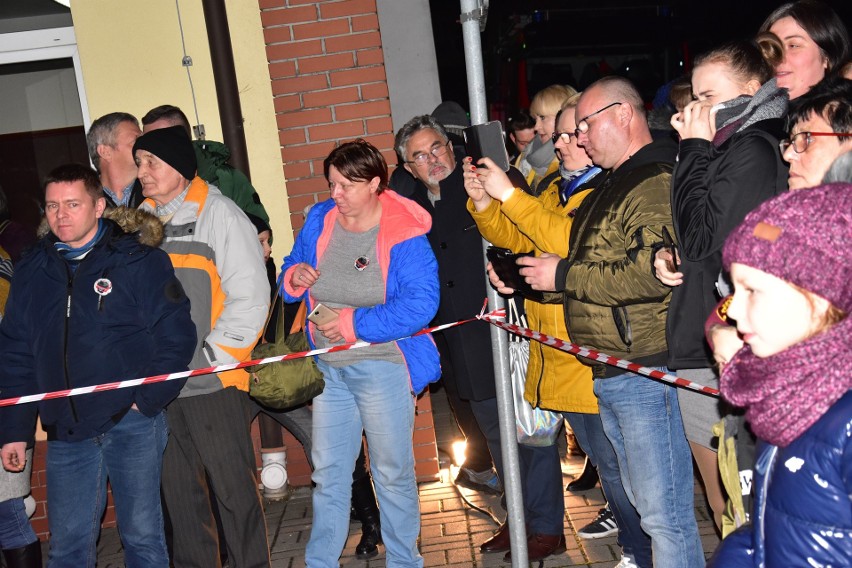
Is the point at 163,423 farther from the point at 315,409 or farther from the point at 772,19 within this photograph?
the point at 772,19

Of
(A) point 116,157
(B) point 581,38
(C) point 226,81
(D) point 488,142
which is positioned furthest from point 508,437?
Answer: (B) point 581,38

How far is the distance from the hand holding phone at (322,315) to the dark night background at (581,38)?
10613mm

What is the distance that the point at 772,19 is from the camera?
4.10m

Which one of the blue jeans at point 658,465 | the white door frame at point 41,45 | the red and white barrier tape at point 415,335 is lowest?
the blue jeans at point 658,465

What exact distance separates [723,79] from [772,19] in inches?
39.5

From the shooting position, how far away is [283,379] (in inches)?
179

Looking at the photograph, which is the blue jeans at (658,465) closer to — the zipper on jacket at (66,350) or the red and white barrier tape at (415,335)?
the red and white barrier tape at (415,335)

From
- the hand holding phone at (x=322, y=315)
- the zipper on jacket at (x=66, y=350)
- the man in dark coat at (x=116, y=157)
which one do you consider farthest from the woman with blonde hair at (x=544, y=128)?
the zipper on jacket at (x=66, y=350)

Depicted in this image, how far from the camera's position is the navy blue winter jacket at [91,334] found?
4.16 metres

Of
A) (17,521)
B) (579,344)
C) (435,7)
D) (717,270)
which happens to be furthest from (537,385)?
(435,7)

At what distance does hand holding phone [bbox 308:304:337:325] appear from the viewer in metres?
4.44

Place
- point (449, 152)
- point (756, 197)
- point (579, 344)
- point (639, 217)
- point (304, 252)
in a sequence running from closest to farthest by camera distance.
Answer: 1. point (756, 197)
2. point (639, 217)
3. point (579, 344)
4. point (304, 252)
5. point (449, 152)

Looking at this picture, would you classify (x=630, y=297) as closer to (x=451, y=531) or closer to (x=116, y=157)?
(x=451, y=531)

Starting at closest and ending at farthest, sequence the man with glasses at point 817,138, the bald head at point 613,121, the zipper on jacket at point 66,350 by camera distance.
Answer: the man with glasses at point 817,138 < the bald head at point 613,121 < the zipper on jacket at point 66,350
